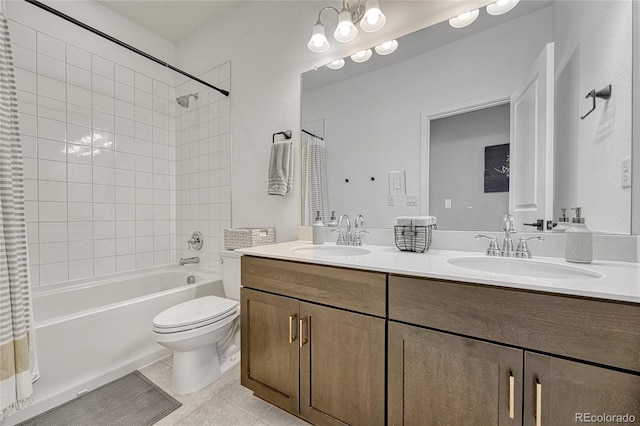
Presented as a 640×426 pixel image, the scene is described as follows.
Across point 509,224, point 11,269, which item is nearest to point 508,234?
point 509,224

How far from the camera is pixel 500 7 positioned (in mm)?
1220

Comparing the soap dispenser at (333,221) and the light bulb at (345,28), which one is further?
the soap dispenser at (333,221)

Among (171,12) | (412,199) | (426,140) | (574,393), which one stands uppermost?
(171,12)

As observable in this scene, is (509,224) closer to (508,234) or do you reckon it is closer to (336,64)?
(508,234)

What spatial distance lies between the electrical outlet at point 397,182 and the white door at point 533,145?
19.1 inches

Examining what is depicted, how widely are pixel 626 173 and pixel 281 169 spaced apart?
163cm

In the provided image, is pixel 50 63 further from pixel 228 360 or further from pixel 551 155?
pixel 551 155

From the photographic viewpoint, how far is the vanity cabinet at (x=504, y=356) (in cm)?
62

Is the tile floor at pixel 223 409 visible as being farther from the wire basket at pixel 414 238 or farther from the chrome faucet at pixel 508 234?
the chrome faucet at pixel 508 234

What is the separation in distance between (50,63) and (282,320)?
2.49 m

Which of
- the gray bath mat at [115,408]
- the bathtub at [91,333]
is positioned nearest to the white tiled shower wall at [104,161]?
the bathtub at [91,333]

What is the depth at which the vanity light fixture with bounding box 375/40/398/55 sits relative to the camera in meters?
1.48

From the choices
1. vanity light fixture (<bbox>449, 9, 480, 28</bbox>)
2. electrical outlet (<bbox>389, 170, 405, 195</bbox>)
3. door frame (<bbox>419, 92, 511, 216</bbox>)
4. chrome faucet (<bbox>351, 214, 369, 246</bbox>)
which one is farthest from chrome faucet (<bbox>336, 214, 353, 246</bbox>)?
vanity light fixture (<bbox>449, 9, 480, 28</bbox>)

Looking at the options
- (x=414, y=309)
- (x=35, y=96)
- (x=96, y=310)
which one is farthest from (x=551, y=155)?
(x=35, y=96)
